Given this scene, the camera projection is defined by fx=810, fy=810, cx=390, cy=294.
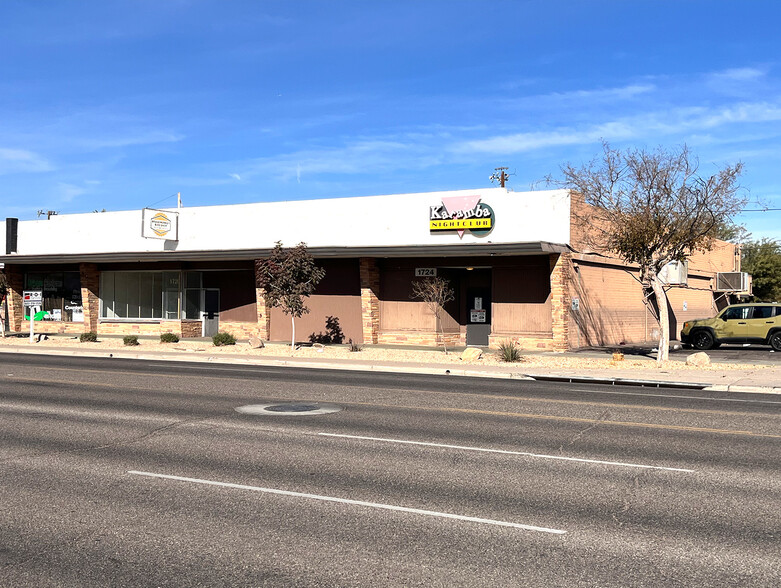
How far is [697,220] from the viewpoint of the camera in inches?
1001

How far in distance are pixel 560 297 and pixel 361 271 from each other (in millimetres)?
8344

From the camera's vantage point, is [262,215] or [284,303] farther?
[262,215]

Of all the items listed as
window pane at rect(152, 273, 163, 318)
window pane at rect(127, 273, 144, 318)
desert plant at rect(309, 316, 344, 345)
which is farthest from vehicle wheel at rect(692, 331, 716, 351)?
window pane at rect(127, 273, 144, 318)

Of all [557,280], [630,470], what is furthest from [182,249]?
[630,470]

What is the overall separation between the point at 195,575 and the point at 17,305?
43.3 meters

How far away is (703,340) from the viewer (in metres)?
32.5

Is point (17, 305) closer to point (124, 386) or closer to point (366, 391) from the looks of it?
point (124, 386)

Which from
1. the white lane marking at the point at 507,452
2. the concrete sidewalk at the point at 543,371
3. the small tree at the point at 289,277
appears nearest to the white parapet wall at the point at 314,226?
the small tree at the point at 289,277

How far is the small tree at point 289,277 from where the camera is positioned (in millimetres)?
30359

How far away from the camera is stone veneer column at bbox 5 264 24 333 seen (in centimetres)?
4406

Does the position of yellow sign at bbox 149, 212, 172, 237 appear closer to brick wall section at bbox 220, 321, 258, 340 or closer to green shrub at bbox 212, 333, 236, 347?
brick wall section at bbox 220, 321, 258, 340

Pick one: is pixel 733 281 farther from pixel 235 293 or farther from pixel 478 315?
pixel 235 293

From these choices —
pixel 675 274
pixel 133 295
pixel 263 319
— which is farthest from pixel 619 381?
pixel 133 295

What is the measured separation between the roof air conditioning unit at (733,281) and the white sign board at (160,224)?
2952 centimetres
